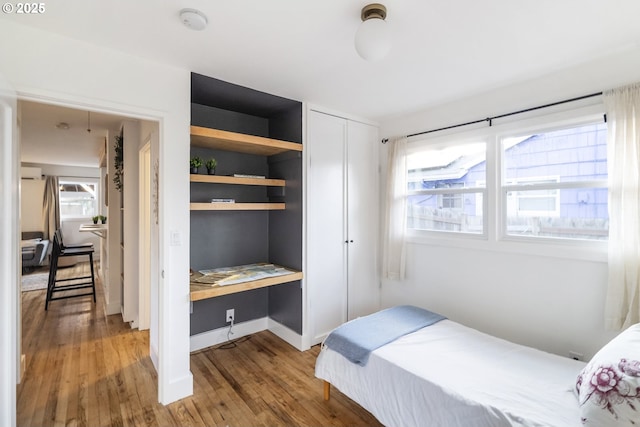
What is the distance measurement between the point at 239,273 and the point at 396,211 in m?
1.76

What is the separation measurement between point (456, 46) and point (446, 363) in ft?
6.38

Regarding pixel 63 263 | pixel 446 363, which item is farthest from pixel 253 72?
pixel 63 263

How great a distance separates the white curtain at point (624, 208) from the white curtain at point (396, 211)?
5.26 feet

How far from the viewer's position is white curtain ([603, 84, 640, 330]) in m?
1.89

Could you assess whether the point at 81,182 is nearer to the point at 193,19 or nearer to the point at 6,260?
A: the point at 6,260

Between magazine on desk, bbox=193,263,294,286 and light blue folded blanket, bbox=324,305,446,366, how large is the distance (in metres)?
0.86

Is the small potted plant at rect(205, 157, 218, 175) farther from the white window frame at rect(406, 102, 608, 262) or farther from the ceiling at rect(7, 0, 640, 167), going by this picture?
the white window frame at rect(406, 102, 608, 262)

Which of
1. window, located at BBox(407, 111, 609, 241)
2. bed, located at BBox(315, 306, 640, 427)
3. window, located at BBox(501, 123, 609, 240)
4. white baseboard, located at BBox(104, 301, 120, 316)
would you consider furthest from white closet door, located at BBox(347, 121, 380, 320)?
white baseboard, located at BBox(104, 301, 120, 316)

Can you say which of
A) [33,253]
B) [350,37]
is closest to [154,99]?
[350,37]

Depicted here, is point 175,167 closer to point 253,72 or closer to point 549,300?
point 253,72

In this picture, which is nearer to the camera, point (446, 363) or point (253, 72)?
point (446, 363)

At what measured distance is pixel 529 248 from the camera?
2.39 metres

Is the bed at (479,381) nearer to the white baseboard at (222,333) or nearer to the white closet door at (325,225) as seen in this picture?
the white closet door at (325,225)

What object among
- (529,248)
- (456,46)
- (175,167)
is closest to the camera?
(456,46)
